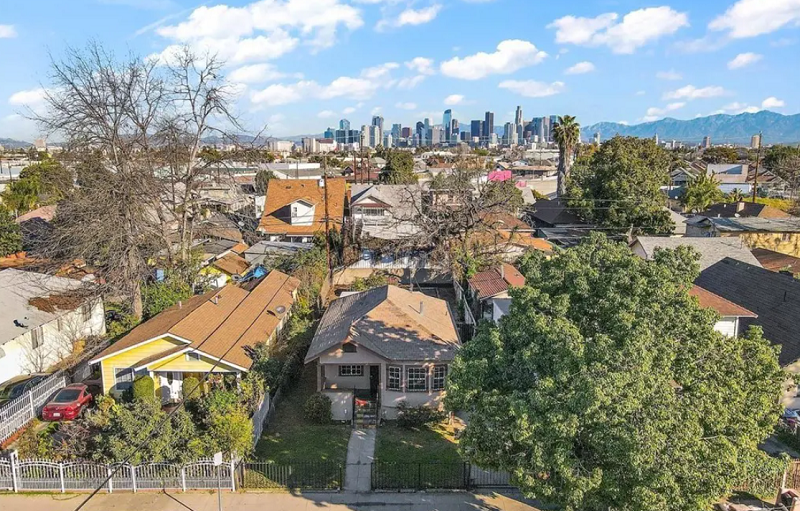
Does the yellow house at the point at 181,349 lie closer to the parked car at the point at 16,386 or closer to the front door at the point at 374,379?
the parked car at the point at 16,386

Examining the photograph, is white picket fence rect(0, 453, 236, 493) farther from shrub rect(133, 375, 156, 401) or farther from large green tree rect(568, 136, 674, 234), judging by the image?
large green tree rect(568, 136, 674, 234)

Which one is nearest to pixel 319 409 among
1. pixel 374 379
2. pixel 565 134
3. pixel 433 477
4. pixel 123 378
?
pixel 374 379

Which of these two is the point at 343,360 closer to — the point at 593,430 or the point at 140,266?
the point at 593,430

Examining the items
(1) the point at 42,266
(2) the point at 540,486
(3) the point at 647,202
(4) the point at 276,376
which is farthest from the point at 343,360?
(3) the point at 647,202

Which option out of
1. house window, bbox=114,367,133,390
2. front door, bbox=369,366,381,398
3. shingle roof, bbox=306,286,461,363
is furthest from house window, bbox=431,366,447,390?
house window, bbox=114,367,133,390

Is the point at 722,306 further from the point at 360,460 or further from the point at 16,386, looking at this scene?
the point at 16,386
